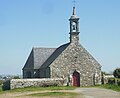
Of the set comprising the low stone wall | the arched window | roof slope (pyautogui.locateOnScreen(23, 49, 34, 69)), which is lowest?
the low stone wall

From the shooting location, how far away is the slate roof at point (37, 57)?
49281 mm

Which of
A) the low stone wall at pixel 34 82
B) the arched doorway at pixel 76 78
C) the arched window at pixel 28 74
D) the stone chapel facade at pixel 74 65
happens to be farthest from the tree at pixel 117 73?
the arched window at pixel 28 74

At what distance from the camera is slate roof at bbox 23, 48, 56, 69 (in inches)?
1940

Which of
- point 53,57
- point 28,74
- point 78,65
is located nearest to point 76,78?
point 78,65

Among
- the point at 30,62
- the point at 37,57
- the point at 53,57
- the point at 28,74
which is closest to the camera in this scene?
the point at 53,57

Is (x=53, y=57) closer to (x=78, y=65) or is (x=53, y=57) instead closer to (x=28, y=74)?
(x=78, y=65)

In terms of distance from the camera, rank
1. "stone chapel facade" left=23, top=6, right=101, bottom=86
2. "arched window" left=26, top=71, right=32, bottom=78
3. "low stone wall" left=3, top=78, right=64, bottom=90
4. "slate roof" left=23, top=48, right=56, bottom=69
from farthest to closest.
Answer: "arched window" left=26, top=71, right=32, bottom=78
"slate roof" left=23, top=48, right=56, bottom=69
"stone chapel facade" left=23, top=6, right=101, bottom=86
"low stone wall" left=3, top=78, right=64, bottom=90

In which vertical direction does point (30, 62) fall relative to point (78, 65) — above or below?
above

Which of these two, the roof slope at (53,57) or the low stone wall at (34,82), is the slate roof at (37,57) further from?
the low stone wall at (34,82)

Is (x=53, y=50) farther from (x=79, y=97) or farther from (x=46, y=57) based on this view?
(x=79, y=97)

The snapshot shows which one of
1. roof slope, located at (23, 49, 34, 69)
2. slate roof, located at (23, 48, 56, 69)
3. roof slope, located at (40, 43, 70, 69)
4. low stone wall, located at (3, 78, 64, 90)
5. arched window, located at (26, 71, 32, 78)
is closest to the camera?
low stone wall, located at (3, 78, 64, 90)

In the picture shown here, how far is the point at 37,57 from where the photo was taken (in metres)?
49.9

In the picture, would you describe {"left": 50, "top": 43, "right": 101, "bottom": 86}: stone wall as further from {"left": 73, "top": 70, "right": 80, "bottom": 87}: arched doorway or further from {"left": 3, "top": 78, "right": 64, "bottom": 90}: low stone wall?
{"left": 3, "top": 78, "right": 64, "bottom": 90}: low stone wall

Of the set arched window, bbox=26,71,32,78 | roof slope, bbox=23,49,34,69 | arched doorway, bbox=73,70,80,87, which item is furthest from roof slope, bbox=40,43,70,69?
arched window, bbox=26,71,32,78
